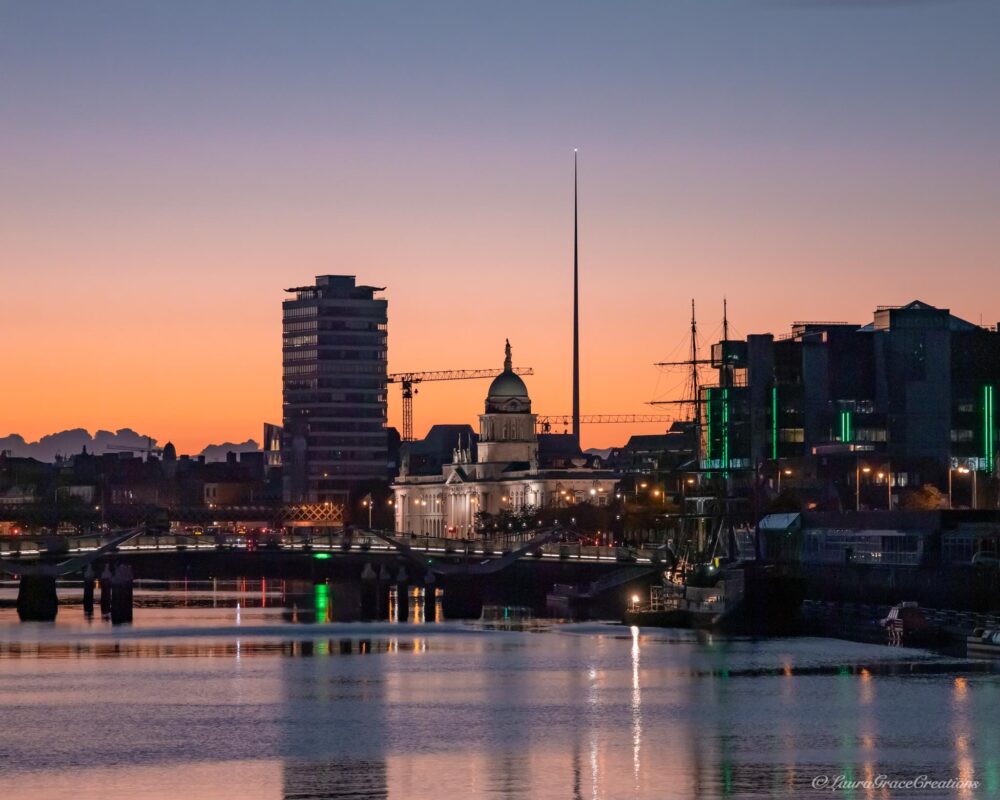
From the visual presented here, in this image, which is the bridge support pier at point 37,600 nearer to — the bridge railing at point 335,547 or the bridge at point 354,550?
the bridge at point 354,550

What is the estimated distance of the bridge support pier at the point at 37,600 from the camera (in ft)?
568

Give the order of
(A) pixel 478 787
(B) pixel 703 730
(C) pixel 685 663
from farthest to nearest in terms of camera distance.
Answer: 1. (C) pixel 685 663
2. (B) pixel 703 730
3. (A) pixel 478 787

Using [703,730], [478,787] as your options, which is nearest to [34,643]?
[703,730]

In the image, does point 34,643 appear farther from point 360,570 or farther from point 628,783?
point 628,783

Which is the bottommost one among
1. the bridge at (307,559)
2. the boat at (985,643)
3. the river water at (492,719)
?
the river water at (492,719)

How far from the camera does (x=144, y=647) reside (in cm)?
A: 14238

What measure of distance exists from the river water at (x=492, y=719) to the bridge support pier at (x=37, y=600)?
2612 cm

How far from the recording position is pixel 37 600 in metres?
173

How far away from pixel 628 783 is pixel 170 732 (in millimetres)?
23823

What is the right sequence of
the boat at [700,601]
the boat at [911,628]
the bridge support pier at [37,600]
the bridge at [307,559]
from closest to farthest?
the boat at [911,628], the boat at [700,601], the bridge support pier at [37,600], the bridge at [307,559]

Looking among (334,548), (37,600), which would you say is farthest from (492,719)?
(334,548)

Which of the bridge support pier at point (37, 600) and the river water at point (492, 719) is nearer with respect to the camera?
the river water at point (492, 719)

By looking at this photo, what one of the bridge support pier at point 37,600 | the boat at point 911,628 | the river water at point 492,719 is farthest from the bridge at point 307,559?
the boat at point 911,628

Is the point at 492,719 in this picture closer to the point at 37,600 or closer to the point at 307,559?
the point at 37,600
